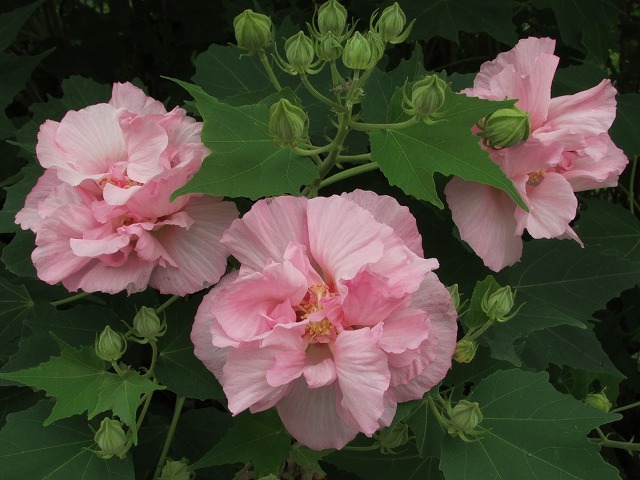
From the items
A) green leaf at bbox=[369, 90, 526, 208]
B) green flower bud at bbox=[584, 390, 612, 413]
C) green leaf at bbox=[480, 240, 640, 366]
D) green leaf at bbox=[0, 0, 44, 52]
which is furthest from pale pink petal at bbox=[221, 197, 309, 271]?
green leaf at bbox=[0, 0, 44, 52]

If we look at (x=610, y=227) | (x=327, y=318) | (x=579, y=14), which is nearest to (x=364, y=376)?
(x=327, y=318)

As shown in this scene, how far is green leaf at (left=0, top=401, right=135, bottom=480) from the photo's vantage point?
3.86 ft

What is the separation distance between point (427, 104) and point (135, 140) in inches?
17.2

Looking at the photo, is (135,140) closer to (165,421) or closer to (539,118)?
(539,118)

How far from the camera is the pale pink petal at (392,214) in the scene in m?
1.06

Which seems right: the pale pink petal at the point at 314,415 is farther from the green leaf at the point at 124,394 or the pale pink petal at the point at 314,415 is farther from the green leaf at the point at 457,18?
the green leaf at the point at 457,18

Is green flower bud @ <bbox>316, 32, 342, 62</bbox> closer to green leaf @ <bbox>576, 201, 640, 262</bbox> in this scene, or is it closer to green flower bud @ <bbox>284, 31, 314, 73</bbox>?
green flower bud @ <bbox>284, 31, 314, 73</bbox>

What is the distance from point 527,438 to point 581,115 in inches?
19.7

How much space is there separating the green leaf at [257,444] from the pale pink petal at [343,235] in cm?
33

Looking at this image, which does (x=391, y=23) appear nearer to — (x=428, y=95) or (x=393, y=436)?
(x=428, y=95)

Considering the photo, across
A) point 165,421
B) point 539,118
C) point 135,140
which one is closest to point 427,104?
point 539,118

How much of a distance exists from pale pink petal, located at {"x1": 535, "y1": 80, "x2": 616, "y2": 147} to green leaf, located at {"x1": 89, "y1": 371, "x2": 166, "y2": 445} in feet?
2.27

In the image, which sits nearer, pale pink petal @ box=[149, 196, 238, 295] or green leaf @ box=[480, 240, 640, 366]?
pale pink petal @ box=[149, 196, 238, 295]

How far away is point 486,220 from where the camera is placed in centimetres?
119
